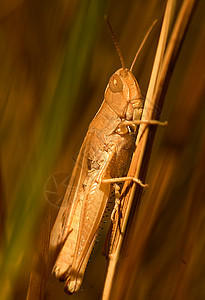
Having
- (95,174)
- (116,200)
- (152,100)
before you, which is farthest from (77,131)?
(152,100)

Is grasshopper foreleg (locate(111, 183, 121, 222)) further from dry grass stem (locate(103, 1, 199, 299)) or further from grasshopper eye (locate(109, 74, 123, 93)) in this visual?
grasshopper eye (locate(109, 74, 123, 93))

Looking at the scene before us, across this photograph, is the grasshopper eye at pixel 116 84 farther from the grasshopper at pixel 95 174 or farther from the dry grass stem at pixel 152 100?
the dry grass stem at pixel 152 100

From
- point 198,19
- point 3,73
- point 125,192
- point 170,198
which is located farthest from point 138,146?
point 3,73

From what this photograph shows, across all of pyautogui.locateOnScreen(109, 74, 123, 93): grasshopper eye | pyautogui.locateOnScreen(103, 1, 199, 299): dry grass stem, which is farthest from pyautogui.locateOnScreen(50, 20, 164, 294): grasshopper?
pyautogui.locateOnScreen(103, 1, 199, 299): dry grass stem

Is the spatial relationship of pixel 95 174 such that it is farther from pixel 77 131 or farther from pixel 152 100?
pixel 152 100

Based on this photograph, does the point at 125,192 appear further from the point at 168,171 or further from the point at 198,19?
the point at 198,19

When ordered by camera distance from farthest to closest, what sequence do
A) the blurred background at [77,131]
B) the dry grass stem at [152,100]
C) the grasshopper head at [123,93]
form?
the grasshopper head at [123,93]
the blurred background at [77,131]
the dry grass stem at [152,100]

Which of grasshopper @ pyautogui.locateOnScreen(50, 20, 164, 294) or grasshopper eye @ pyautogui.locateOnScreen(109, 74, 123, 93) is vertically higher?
grasshopper eye @ pyautogui.locateOnScreen(109, 74, 123, 93)

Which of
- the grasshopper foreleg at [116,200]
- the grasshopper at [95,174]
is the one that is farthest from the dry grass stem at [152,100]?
the grasshopper at [95,174]
